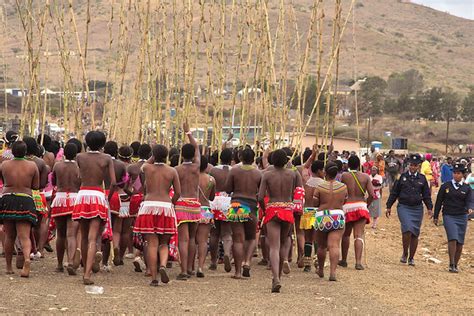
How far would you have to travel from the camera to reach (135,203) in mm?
13039

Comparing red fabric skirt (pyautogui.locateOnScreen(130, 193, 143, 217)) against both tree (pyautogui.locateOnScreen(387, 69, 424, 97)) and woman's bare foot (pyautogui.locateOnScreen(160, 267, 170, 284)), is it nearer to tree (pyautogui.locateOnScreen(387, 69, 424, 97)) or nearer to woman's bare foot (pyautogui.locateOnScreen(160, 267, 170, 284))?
woman's bare foot (pyautogui.locateOnScreen(160, 267, 170, 284))

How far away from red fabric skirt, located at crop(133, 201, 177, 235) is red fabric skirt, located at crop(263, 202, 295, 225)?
1253mm

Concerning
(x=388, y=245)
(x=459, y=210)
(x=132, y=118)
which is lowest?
(x=388, y=245)

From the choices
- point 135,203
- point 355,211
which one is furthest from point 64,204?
point 355,211

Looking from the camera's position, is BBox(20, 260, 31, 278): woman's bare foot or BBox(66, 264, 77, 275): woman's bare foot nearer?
BBox(20, 260, 31, 278): woman's bare foot

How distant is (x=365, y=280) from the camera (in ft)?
43.5

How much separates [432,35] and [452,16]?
21.0 meters

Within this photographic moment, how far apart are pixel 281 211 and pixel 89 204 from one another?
228 centimetres

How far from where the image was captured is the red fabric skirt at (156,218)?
37.0 feet

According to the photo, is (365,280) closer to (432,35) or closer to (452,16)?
(432,35)

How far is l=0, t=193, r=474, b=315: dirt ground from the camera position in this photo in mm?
9852

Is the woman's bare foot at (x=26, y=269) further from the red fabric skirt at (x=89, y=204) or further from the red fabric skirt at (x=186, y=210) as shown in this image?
the red fabric skirt at (x=186, y=210)

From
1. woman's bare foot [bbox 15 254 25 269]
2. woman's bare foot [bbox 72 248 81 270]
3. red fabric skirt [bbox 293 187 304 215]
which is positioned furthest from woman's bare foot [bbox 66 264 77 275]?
red fabric skirt [bbox 293 187 304 215]

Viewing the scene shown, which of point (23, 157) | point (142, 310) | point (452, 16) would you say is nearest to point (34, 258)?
point (23, 157)
